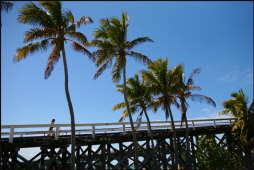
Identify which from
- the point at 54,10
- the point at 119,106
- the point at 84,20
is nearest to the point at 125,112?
the point at 119,106

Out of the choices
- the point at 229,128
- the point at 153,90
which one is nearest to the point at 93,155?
the point at 153,90

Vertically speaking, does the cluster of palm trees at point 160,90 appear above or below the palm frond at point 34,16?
below

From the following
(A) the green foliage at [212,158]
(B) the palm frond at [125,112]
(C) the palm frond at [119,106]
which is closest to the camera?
(A) the green foliage at [212,158]

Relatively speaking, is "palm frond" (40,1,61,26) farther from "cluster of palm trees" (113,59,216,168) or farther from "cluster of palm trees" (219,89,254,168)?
"cluster of palm trees" (219,89,254,168)

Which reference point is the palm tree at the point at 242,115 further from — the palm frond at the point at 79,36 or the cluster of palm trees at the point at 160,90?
the palm frond at the point at 79,36

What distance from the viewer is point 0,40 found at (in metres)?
10.1

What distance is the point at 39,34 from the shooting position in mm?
13578

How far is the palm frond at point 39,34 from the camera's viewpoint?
13539 millimetres

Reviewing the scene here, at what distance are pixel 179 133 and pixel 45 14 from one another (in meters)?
14.2

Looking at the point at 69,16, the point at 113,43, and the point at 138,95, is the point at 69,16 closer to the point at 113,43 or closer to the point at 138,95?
the point at 113,43

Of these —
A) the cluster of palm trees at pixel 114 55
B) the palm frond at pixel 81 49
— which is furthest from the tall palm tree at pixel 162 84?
the palm frond at pixel 81 49

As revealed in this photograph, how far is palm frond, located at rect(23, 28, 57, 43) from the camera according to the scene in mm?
13539

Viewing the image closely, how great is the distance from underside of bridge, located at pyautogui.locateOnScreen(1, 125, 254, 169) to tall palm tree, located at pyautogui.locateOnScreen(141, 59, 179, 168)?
2.18m

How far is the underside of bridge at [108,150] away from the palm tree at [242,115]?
1.44 meters
